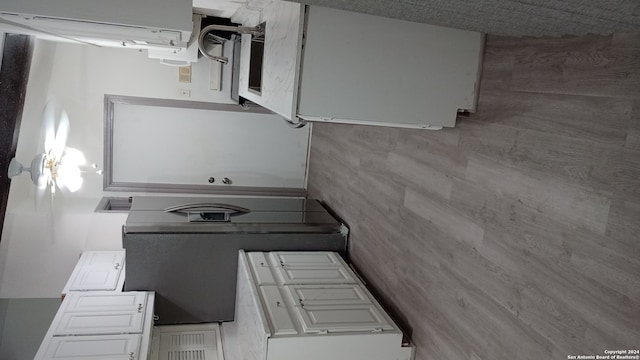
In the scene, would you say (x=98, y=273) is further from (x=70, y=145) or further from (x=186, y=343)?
(x=70, y=145)

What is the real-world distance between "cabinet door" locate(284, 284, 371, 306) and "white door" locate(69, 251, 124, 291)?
3.81 ft

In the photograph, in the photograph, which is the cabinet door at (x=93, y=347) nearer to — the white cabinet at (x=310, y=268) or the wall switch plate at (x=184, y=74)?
the white cabinet at (x=310, y=268)

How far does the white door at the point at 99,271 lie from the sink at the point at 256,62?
53.8 inches

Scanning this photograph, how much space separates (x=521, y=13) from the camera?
3.04 ft

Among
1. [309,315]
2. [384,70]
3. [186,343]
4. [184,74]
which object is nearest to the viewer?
[384,70]

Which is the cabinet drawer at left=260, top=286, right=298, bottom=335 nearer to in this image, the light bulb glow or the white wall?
the white wall

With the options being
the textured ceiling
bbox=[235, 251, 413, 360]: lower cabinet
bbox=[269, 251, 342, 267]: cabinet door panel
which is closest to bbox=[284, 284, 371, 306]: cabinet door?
bbox=[235, 251, 413, 360]: lower cabinet

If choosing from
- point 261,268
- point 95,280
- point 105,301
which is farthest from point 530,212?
point 95,280

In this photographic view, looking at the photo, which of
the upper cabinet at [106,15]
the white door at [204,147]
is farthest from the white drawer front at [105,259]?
the upper cabinet at [106,15]

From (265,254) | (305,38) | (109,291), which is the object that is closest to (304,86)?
(305,38)

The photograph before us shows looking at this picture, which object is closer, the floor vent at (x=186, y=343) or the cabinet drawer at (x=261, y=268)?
the cabinet drawer at (x=261, y=268)

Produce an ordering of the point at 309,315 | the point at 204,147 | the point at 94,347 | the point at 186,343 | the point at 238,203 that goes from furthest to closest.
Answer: the point at 204,147 → the point at 238,203 → the point at 186,343 → the point at 94,347 → the point at 309,315

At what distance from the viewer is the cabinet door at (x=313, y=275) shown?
7.30ft

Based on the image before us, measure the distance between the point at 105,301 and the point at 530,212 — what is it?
2108 millimetres
